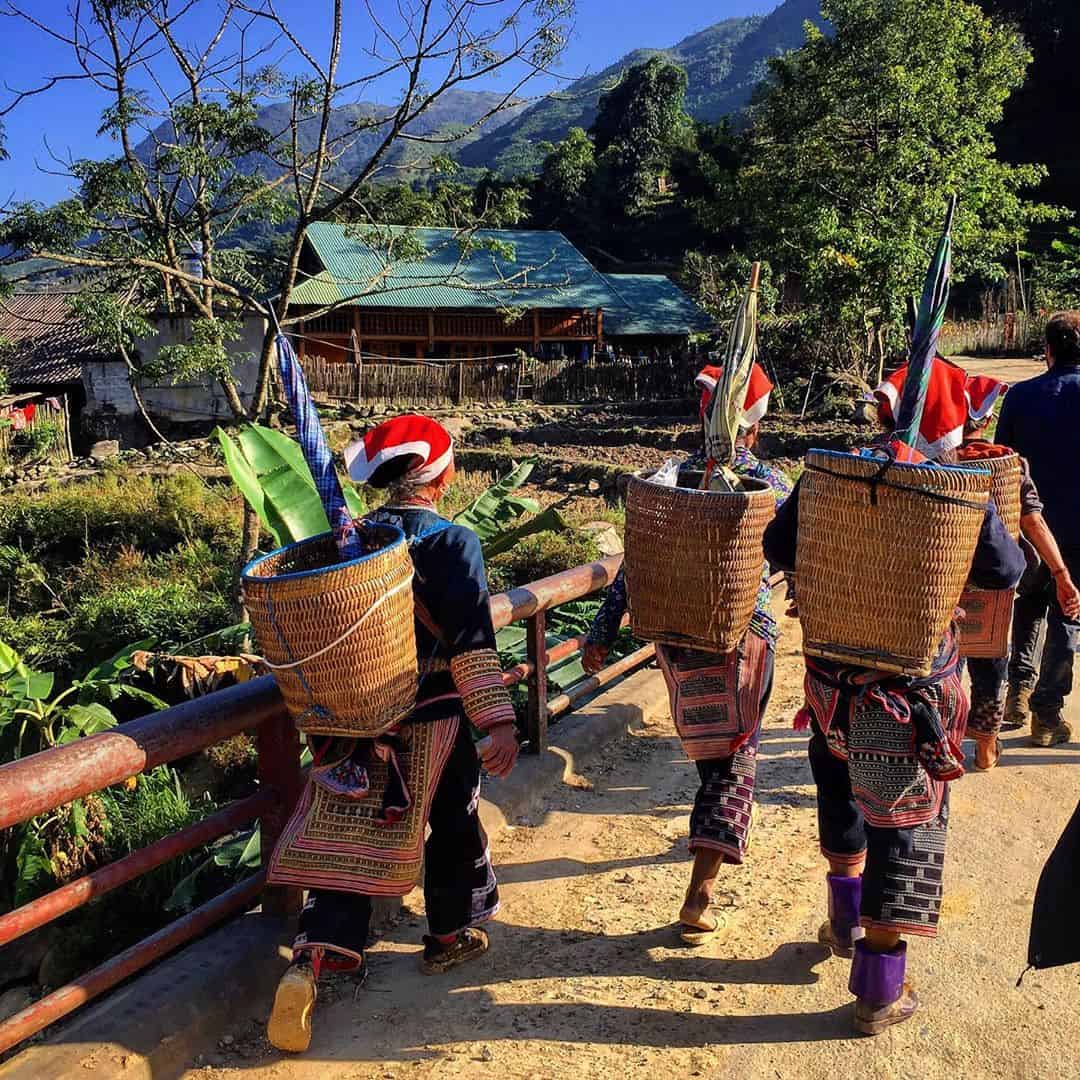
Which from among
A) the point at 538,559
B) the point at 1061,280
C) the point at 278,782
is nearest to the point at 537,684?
the point at 278,782

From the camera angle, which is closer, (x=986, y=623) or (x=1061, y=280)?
(x=986, y=623)

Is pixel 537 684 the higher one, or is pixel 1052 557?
pixel 1052 557

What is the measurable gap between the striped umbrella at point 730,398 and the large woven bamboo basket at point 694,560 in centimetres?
17

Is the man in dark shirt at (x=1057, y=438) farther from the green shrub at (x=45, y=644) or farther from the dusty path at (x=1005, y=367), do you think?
the dusty path at (x=1005, y=367)

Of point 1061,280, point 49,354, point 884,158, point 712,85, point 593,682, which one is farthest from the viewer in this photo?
point 712,85

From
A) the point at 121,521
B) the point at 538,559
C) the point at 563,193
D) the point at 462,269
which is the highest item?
the point at 563,193

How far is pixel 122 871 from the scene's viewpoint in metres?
2.25

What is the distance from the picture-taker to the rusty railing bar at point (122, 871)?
2039mm

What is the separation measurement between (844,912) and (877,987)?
312mm

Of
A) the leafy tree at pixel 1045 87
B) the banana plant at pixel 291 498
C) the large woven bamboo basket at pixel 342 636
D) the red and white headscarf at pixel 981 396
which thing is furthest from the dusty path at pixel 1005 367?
the large woven bamboo basket at pixel 342 636

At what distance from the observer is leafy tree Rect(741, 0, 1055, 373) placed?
17844mm

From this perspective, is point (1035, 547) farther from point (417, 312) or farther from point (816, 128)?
point (417, 312)

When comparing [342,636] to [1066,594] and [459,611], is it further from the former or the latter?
[1066,594]

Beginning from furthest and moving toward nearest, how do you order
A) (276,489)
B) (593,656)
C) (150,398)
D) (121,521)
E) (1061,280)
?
(150,398), (1061,280), (121,521), (276,489), (593,656)
